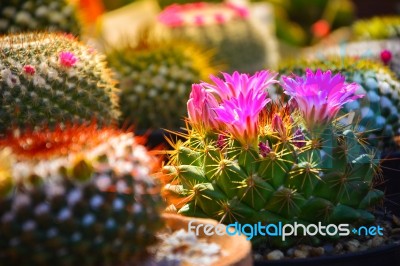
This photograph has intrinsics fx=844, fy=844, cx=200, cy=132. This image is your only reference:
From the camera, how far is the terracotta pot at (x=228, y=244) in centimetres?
211

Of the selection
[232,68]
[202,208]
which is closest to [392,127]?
[202,208]

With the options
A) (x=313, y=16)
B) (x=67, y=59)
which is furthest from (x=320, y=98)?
(x=313, y=16)

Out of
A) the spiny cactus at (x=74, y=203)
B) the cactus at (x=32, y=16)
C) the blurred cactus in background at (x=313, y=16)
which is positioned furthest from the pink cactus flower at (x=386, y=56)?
the blurred cactus in background at (x=313, y=16)

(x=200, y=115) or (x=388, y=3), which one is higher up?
(x=200, y=115)

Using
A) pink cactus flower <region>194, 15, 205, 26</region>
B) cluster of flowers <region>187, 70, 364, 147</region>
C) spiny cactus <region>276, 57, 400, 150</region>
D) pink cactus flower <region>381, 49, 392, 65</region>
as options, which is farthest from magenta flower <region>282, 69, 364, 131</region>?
pink cactus flower <region>194, 15, 205, 26</region>

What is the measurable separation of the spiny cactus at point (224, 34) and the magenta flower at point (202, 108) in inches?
154

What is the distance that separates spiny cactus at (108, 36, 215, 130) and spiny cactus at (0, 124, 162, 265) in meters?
2.47

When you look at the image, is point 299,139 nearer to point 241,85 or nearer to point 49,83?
point 241,85

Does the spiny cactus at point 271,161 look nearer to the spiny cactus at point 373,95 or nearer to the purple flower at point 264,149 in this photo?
the purple flower at point 264,149

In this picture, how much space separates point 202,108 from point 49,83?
621mm

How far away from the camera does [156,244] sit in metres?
2.25

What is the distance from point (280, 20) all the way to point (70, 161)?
27.4 feet

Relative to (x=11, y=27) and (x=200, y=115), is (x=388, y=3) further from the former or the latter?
(x=200, y=115)

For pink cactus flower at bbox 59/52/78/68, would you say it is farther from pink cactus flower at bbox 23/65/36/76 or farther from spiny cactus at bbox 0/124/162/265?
spiny cactus at bbox 0/124/162/265
